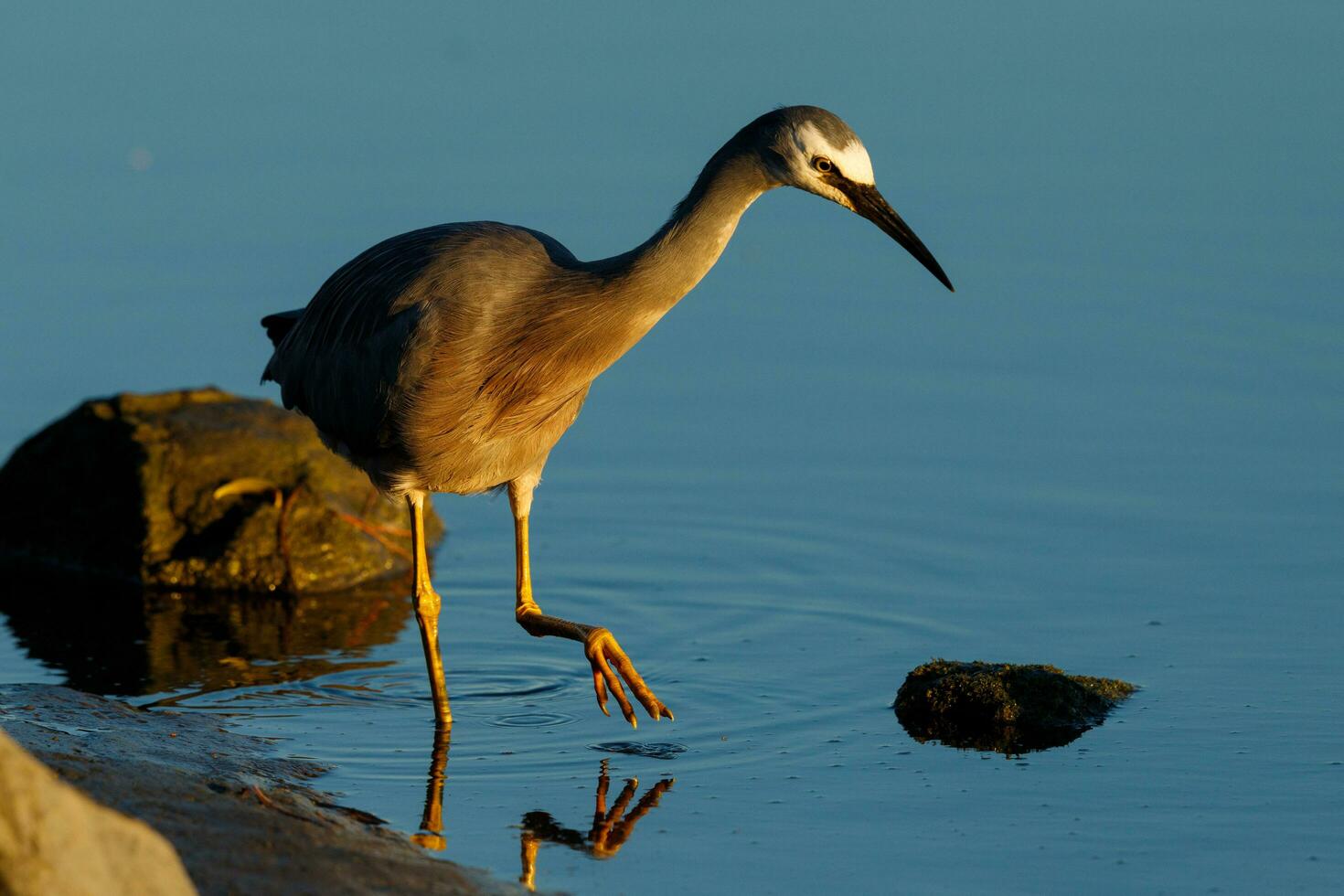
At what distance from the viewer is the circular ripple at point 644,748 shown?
7121 mm

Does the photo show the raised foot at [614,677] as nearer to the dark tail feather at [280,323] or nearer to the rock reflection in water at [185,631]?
the rock reflection in water at [185,631]

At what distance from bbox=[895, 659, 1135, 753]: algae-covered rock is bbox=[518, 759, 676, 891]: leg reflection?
120 cm

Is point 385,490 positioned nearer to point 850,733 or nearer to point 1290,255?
point 850,733

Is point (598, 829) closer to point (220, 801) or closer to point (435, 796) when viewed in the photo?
point (435, 796)

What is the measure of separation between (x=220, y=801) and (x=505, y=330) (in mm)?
2186

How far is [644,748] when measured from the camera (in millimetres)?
7188

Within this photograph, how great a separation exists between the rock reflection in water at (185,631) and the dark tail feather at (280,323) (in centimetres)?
133

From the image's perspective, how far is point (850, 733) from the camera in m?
7.38

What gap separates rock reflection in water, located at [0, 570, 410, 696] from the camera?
27.0ft

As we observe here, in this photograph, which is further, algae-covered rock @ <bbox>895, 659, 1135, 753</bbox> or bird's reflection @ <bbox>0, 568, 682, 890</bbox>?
bird's reflection @ <bbox>0, 568, 682, 890</bbox>

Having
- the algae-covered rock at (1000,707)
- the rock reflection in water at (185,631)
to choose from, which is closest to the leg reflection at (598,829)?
the algae-covered rock at (1000,707)

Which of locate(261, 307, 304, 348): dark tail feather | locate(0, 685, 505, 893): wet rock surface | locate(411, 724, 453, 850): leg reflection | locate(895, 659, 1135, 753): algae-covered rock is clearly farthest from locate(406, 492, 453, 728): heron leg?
locate(895, 659, 1135, 753): algae-covered rock

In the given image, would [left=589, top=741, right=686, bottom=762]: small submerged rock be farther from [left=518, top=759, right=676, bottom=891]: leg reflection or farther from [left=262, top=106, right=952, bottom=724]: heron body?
[left=518, top=759, right=676, bottom=891]: leg reflection

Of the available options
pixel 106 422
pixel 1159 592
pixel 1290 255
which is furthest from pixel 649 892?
pixel 1290 255
